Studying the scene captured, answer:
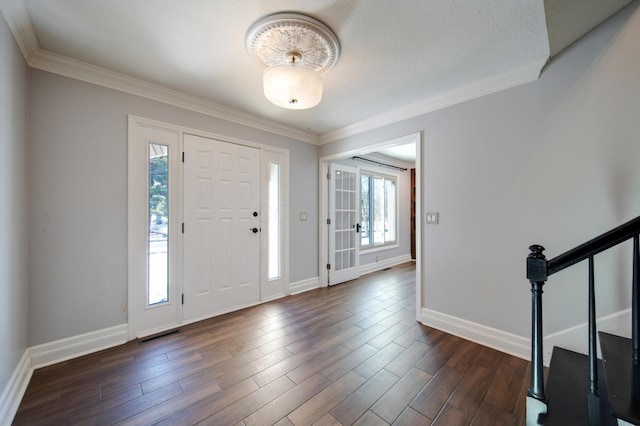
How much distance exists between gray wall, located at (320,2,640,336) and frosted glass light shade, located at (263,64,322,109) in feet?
4.96

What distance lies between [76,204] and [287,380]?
2263 mm

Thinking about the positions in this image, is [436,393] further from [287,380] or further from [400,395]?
[287,380]

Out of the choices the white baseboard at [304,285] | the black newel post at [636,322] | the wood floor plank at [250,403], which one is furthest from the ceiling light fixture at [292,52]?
the white baseboard at [304,285]

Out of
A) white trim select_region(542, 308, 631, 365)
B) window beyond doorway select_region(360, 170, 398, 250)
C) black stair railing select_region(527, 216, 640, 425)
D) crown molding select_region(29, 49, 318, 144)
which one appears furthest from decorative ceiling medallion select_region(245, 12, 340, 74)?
window beyond doorway select_region(360, 170, 398, 250)

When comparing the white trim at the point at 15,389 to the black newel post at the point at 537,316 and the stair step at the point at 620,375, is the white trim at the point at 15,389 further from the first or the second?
the stair step at the point at 620,375

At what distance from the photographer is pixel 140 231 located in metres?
2.39

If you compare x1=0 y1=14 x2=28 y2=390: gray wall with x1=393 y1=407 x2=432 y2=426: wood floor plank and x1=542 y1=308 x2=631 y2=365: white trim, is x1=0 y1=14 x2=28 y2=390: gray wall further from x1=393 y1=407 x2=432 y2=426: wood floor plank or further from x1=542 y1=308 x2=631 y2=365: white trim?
x1=542 y1=308 x2=631 y2=365: white trim

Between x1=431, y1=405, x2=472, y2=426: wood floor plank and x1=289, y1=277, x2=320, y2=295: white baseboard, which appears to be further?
x1=289, y1=277, x2=320, y2=295: white baseboard

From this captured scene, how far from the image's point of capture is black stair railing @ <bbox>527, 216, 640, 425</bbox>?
1038mm

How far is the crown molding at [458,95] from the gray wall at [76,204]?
8.12 ft

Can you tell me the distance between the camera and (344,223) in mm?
4430

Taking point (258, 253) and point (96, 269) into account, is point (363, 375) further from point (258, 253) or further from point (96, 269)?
point (96, 269)

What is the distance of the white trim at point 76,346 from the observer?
1930 millimetres

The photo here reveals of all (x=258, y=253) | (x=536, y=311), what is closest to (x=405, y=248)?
(x=258, y=253)
